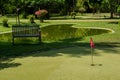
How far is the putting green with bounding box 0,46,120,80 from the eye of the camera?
9469 mm

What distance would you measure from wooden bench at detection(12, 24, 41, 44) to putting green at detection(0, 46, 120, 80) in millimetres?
3612

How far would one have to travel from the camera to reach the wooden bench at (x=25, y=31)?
17453mm

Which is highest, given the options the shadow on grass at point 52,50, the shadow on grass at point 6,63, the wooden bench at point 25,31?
the wooden bench at point 25,31

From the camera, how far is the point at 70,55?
519 inches

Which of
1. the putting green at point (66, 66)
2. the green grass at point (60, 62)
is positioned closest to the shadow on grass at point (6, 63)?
the green grass at point (60, 62)

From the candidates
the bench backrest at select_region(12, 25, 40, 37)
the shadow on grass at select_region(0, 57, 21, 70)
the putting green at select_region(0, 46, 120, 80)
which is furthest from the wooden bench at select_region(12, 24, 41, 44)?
the shadow on grass at select_region(0, 57, 21, 70)

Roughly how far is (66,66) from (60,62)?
31.7 inches

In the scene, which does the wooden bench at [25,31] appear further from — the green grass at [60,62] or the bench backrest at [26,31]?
the green grass at [60,62]

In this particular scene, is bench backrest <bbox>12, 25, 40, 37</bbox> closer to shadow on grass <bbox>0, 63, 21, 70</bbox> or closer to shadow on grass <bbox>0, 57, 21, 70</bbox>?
shadow on grass <bbox>0, 57, 21, 70</bbox>

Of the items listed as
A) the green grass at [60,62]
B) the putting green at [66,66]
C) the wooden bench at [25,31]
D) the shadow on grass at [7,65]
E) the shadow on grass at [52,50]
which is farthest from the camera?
the wooden bench at [25,31]

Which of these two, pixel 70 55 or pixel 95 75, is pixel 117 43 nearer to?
pixel 70 55

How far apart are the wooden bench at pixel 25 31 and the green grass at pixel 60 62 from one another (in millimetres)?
1720

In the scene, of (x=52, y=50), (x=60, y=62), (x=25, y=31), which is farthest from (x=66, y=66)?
(x=25, y=31)

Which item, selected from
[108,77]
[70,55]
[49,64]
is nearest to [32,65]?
[49,64]
